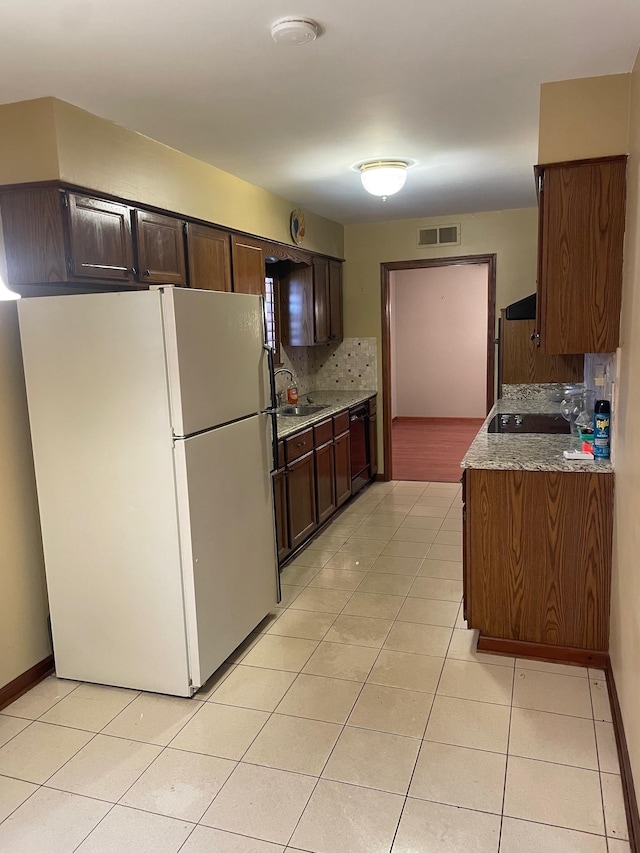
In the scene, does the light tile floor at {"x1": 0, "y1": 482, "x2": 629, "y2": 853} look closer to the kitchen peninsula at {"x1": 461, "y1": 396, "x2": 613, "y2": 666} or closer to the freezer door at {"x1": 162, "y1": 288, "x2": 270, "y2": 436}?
the kitchen peninsula at {"x1": 461, "y1": 396, "x2": 613, "y2": 666}

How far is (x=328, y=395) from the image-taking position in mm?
5871

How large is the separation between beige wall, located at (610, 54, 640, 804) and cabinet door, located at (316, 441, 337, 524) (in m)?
2.36

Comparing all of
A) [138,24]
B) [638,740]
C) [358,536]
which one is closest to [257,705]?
[638,740]

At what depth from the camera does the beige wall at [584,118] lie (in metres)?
2.52

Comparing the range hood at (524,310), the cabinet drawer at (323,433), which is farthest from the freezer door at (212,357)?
the range hood at (524,310)

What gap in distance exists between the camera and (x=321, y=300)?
5.40 meters

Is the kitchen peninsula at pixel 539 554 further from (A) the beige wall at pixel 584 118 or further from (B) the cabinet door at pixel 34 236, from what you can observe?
(B) the cabinet door at pixel 34 236

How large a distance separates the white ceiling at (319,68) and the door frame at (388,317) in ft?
6.62

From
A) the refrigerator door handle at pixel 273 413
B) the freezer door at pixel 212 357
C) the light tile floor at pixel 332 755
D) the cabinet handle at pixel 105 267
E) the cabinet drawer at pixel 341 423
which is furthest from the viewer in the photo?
the cabinet drawer at pixel 341 423

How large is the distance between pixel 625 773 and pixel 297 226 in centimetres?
401

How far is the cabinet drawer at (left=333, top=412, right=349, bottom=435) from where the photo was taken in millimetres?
4867

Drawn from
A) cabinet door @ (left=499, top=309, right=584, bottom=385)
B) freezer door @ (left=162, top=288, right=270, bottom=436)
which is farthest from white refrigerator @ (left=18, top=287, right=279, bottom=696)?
cabinet door @ (left=499, top=309, right=584, bottom=385)

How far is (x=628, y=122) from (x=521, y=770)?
8.06ft

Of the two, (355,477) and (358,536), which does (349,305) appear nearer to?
(355,477)
